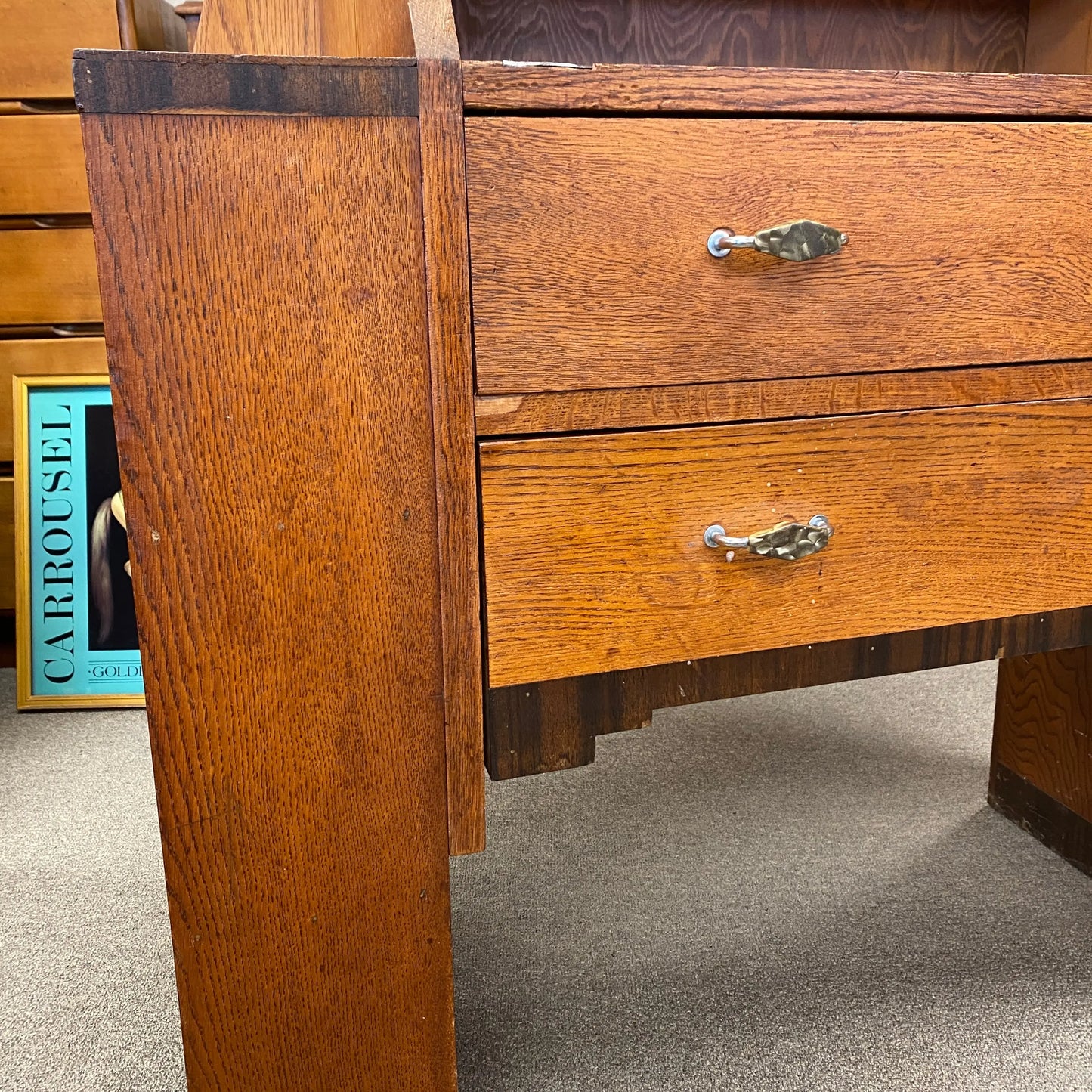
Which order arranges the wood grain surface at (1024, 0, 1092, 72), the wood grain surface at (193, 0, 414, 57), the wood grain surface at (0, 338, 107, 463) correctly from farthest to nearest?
the wood grain surface at (0, 338, 107, 463), the wood grain surface at (1024, 0, 1092, 72), the wood grain surface at (193, 0, 414, 57)

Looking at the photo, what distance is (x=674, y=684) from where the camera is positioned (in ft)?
2.29

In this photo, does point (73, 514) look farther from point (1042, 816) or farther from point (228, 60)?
point (1042, 816)

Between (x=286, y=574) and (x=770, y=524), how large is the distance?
32 cm

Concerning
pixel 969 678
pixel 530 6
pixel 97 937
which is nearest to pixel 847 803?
pixel 969 678

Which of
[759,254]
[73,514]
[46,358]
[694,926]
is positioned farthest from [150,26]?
[694,926]

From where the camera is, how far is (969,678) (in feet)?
5.54

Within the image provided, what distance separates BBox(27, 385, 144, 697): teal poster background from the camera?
Result: 1.76 m

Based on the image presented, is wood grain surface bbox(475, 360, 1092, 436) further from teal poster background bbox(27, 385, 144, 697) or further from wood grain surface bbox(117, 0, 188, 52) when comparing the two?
teal poster background bbox(27, 385, 144, 697)

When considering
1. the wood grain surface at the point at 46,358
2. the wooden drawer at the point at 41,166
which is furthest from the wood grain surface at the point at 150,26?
the wood grain surface at the point at 46,358

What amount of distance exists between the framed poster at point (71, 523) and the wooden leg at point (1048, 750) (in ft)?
4.44

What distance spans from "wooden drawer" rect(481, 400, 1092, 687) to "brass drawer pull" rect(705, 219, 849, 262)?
11cm

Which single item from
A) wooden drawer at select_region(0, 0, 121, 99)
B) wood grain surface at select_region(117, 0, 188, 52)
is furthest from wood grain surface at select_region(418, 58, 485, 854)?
wooden drawer at select_region(0, 0, 121, 99)

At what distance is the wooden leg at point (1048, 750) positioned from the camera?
115 cm

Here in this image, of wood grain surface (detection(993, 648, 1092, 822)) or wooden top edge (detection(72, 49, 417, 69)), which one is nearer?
wooden top edge (detection(72, 49, 417, 69))
